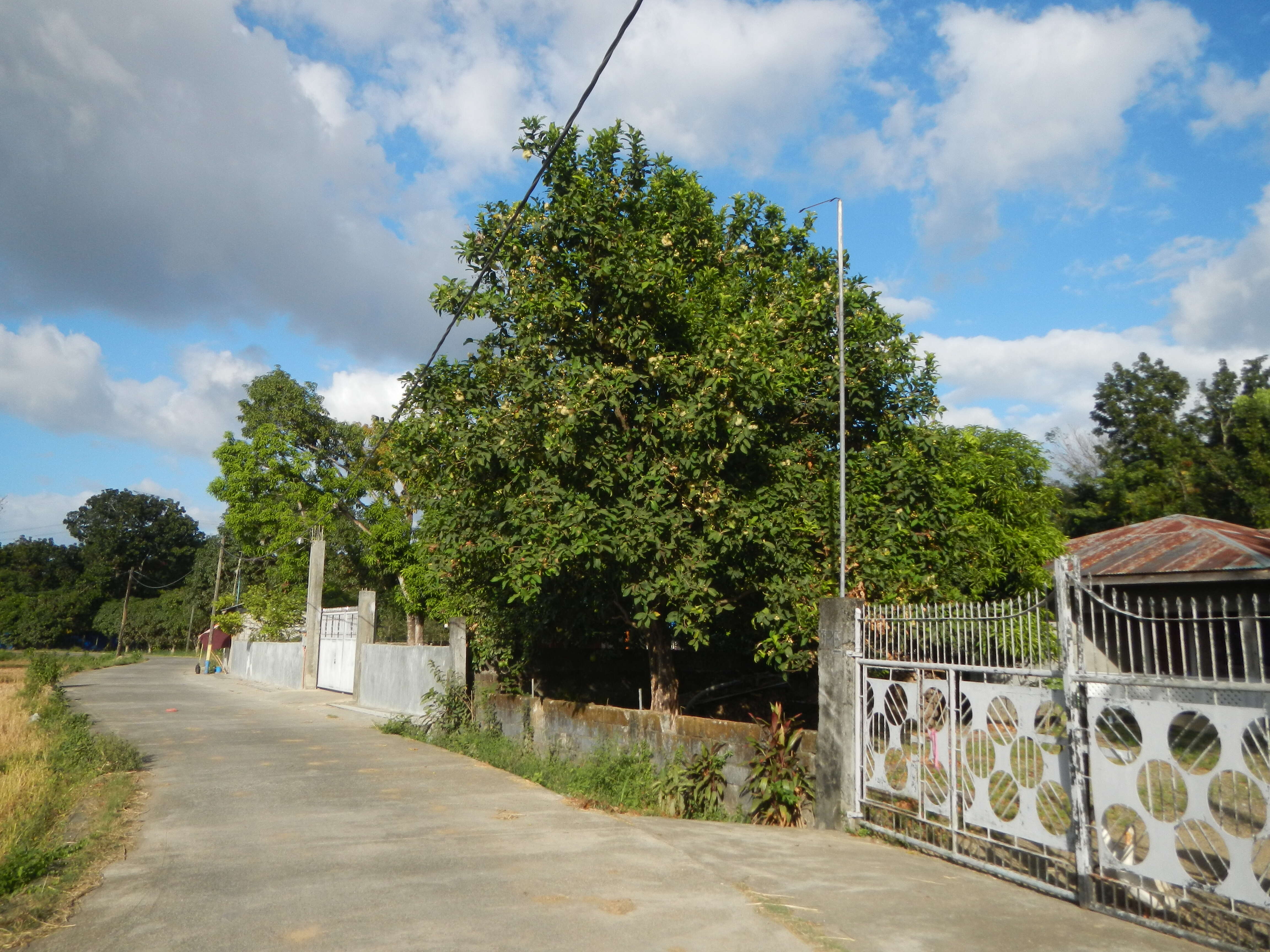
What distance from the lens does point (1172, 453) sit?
27.7 metres

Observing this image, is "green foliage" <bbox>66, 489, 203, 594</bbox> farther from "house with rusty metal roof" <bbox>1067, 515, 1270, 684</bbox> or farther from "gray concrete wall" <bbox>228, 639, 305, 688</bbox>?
"house with rusty metal roof" <bbox>1067, 515, 1270, 684</bbox>

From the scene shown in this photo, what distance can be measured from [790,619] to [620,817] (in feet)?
8.51

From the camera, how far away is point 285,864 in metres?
6.22

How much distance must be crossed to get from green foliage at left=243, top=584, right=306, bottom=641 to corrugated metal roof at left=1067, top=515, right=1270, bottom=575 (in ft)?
91.1

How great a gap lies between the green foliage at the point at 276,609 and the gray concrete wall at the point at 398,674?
48.9 feet

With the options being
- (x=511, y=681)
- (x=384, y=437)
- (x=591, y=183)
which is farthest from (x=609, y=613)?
(x=591, y=183)

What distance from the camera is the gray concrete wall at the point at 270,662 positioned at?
27.6 meters

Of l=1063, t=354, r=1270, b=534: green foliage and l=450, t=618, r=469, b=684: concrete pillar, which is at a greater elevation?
l=1063, t=354, r=1270, b=534: green foliage

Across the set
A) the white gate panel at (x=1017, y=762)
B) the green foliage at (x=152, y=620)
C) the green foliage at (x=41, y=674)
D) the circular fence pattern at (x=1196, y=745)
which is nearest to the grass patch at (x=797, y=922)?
the white gate panel at (x=1017, y=762)

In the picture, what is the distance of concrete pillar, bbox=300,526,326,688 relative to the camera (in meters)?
26.0

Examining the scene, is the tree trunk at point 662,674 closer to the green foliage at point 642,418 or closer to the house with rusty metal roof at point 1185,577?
the green foliage at point 642,418

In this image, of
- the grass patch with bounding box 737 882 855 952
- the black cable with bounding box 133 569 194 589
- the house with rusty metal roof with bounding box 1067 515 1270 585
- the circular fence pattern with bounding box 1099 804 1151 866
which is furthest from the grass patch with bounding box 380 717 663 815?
the black cable with bounding box 133 569 194 589

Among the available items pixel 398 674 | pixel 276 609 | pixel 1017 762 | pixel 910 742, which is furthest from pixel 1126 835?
pixel 276 609

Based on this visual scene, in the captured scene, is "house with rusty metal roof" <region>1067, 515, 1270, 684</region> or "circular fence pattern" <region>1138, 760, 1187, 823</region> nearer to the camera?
"circular fence pattern" <region>1138, 760, 1187, 823</region>
